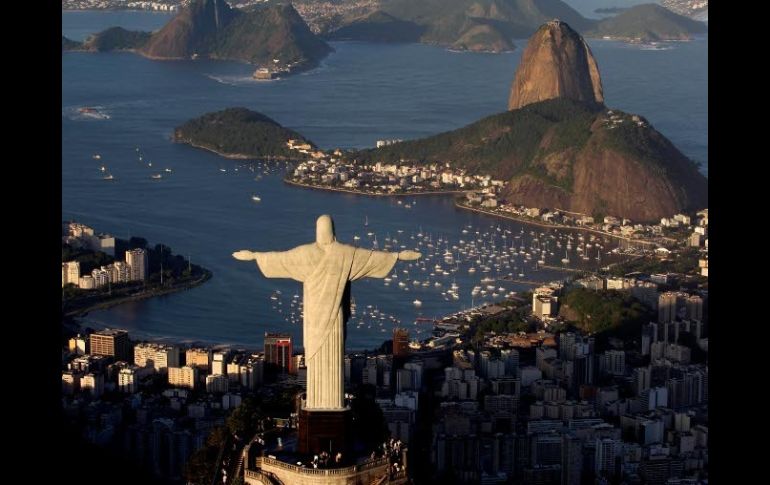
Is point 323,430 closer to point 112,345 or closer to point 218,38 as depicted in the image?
point 112,345

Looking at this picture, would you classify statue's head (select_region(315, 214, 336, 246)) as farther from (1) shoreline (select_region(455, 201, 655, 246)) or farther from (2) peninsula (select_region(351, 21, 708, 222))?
(2) peninsula (select_region(351, 21, 708, 222))

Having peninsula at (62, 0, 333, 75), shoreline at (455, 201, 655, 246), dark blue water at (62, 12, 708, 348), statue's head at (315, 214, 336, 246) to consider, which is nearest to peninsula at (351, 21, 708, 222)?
shoreline at (455, 201, 655, 246)

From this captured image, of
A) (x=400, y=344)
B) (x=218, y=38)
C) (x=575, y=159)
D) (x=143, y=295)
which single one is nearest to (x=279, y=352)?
(x=400, y=344)

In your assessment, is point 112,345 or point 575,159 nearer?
point 112,345
